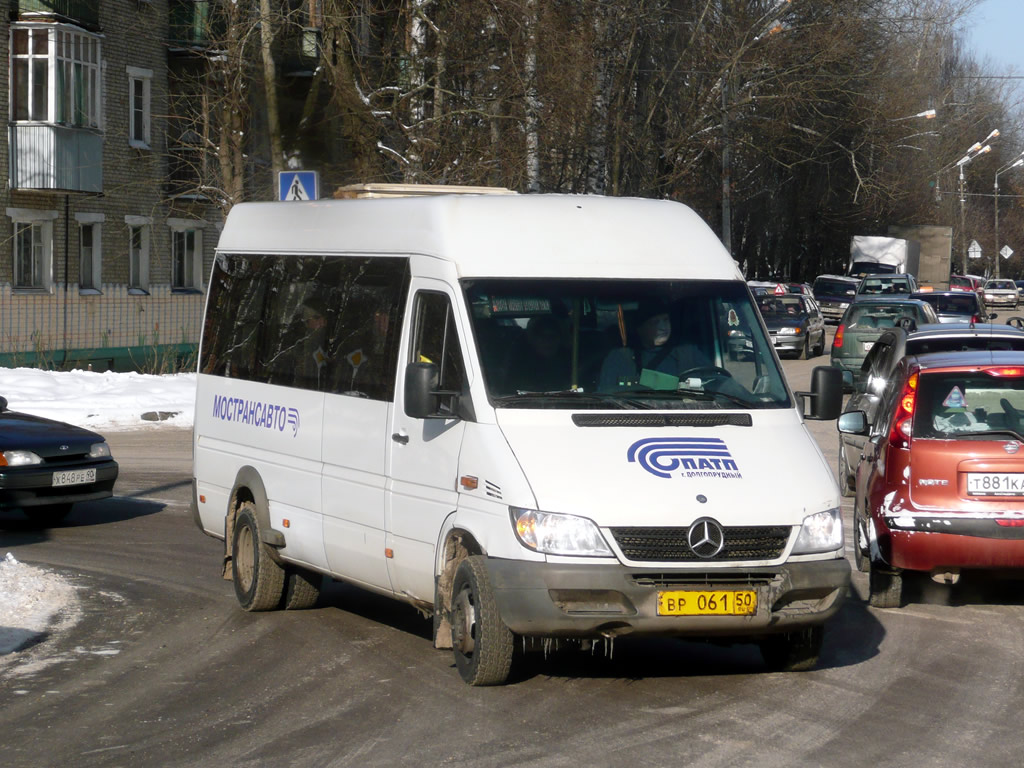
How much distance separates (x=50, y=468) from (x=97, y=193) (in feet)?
74.3

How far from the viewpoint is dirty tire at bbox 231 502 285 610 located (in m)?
9.35

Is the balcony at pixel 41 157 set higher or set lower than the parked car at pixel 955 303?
higher

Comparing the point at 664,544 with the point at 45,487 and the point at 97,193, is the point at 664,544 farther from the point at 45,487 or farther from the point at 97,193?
the point at 97,193

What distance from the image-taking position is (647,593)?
22.4 ft

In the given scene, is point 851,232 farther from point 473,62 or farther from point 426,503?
point 426,503

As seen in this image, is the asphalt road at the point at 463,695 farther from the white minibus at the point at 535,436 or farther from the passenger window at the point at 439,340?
the passenger window at the point at 439,340

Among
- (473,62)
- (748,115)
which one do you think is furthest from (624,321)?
(748,115)

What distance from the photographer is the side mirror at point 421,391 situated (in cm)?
731

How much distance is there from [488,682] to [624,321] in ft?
6.33

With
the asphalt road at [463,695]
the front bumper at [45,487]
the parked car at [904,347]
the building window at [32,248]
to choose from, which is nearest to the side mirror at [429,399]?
the asphalt road at [463,695]

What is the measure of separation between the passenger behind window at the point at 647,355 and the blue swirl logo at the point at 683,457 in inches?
22.5

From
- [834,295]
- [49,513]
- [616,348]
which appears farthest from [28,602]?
[834,295]

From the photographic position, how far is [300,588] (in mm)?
9531

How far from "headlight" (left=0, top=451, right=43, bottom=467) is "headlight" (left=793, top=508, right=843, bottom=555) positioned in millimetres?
7998
